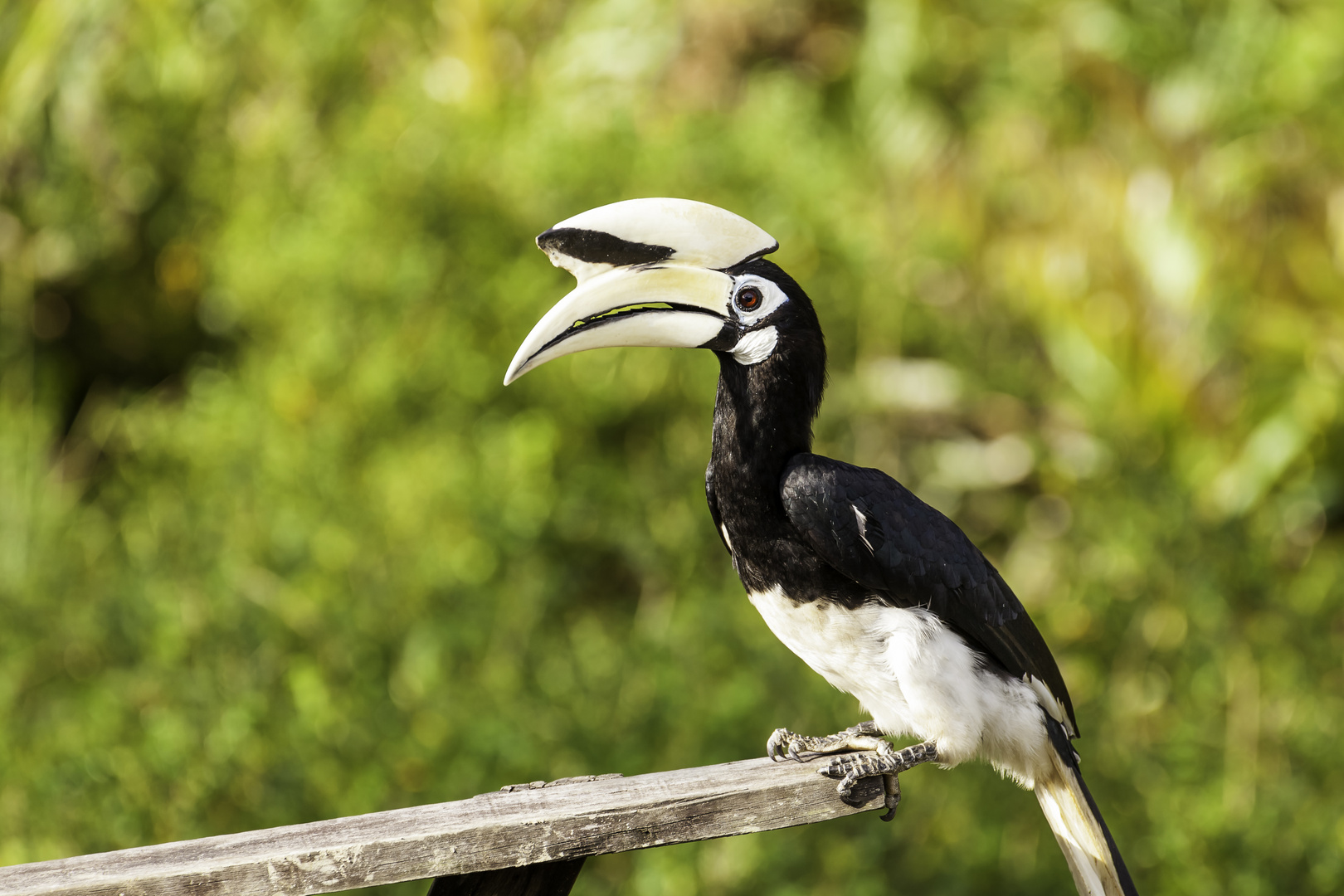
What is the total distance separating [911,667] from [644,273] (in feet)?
1.81

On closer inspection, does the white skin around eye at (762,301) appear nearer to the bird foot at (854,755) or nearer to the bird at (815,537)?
the bird at (815,537)

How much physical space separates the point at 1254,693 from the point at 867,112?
344cm

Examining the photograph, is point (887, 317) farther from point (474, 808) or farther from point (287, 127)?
point (474, 808)

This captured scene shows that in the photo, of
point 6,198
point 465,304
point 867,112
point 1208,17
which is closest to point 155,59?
Answer: point 6,198

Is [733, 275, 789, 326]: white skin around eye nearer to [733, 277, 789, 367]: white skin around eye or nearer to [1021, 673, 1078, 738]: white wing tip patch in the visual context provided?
[733, 277, 789, 367]: white skin around eye

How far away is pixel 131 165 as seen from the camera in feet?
18.1

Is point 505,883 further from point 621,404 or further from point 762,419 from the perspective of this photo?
point 621,404

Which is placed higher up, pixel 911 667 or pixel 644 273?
pixel 644 273

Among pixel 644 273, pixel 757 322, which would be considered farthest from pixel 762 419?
pixel 644 273

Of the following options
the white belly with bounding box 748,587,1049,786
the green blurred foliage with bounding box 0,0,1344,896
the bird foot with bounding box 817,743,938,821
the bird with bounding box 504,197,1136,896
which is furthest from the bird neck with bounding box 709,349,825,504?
the green blurred foliage with bounding box 0,0,1344,896

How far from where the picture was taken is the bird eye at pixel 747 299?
1235 millimetres

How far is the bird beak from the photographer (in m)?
1.15

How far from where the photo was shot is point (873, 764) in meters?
1.32

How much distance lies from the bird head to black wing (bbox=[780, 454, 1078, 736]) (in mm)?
165
